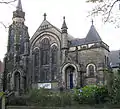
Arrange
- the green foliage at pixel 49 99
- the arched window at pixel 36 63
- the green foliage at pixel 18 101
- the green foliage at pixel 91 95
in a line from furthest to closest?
the arched window at pixel 36 63, the green foliage at pixel 18 101, the green foliage at pixel 49 99, the green foliage at pixel 91 95

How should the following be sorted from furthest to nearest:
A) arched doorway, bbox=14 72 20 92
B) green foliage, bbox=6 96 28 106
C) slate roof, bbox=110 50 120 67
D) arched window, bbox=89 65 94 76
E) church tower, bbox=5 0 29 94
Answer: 1. arched doorway, bbox=14 72 20 92
2. church tower, bbox=5 0 29 94
3. slate roof, bbox=110 50 120 67
4. arched window, bbox=89 65 94 76
5. green foliage, bbox=6 96 28 106

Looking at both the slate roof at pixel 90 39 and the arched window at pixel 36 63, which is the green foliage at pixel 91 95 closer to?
the slate roof at pixel 90 39

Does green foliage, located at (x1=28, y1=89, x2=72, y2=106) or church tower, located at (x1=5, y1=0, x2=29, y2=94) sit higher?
church tower, located at (x1=5, y1=0, x2=29, y2=94)

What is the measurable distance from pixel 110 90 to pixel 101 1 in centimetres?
1396

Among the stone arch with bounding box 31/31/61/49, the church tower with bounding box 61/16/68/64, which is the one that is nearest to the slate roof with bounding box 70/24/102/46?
the church tower with bounding box 61/16/68/64

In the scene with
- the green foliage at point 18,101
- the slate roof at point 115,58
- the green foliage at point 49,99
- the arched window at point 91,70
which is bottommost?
the green foliage at point 18,101

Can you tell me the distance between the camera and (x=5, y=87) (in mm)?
51219

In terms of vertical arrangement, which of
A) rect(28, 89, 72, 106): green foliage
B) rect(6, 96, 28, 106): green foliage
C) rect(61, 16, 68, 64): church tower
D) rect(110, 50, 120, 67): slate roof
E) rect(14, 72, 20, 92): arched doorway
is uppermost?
rect(61, 16, 68, 64): church tower

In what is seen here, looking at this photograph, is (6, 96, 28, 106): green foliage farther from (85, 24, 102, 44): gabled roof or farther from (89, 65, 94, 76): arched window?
(85, 24, 102, 44): gabled roof

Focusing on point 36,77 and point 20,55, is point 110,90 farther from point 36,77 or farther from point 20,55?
point 20,55

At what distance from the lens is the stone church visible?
127 ft

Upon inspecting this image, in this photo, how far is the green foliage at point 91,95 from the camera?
2708 cm

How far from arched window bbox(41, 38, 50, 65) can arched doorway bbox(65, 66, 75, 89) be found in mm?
5347

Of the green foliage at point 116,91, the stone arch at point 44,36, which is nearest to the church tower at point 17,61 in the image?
the stone arch at point 44,36
